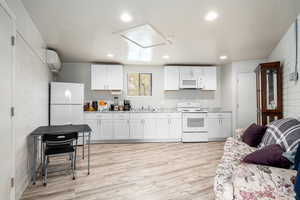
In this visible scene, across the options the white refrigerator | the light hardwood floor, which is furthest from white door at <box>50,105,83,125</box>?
the light hardwood floor

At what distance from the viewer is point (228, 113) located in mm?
4969

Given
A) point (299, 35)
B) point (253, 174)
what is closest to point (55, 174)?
point (253, 174)

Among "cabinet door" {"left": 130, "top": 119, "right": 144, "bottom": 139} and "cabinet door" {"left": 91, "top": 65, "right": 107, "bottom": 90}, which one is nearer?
"cabinet door" {"left": 130, "top": 119, "right": 144, "bottom": 139}

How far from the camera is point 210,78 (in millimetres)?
5215

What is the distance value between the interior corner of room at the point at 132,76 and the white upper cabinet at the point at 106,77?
0.03 meters

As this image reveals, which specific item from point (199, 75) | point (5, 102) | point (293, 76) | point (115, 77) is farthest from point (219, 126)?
point (5, 102)

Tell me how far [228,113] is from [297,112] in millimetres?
2380

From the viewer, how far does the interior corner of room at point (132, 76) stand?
2.05 metres

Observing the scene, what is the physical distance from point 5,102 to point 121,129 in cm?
327

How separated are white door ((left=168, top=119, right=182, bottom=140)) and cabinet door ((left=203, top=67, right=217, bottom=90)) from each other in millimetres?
1502

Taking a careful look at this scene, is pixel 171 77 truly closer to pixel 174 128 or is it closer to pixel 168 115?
pixel 168 115

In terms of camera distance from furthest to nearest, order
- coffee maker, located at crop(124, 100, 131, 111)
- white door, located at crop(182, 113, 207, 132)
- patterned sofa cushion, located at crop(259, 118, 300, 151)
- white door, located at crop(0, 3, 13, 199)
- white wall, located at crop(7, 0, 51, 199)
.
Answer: coffee maker, located at crop(124, 100, 131, 111) → white door, located at crop(182, 113, 207, 132) → white wall, located at crop(7, 0, 51, 199) → patterned sofa cushion, located at crop(259, 118, 300, 151) → white door, located at crop(0, 3, 13, 199)

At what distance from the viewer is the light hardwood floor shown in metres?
2.01

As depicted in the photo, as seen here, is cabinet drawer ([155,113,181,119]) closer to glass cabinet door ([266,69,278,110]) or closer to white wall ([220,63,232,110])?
white wall ([220,63,232,110])
